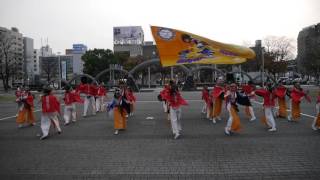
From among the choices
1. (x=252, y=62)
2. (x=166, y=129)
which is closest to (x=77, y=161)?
(x=166, y=129)

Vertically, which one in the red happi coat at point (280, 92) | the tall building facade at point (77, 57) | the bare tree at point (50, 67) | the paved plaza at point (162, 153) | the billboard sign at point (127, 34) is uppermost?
the billboard sign at point (127, 34)

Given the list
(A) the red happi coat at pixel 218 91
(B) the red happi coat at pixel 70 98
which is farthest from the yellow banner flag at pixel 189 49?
(B) the red happi coat at pixel 70 98

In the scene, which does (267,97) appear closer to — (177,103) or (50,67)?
(177,103)

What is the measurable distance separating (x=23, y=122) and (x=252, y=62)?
57224 millimetres

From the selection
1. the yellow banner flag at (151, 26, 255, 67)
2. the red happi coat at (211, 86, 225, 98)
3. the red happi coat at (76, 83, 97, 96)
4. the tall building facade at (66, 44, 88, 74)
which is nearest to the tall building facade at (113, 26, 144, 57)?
the tall building facade at (66, 44, 88, 74)

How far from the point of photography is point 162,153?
8.23 meters

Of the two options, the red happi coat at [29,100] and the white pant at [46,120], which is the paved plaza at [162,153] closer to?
the white pant at [46,120]

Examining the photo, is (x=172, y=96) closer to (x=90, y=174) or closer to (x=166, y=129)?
(x=166, y=129)

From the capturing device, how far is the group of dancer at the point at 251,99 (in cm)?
1060

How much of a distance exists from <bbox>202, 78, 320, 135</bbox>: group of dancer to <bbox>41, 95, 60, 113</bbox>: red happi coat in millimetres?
5461

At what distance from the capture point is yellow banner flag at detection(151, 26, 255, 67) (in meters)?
13.4

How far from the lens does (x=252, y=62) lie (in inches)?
2562

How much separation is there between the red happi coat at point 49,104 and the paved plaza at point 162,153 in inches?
34.5

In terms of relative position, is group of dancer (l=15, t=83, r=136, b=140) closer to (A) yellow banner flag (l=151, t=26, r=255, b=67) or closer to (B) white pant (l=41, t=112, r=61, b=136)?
(B) white pant (l=41, t=112, r=61, b=136)
